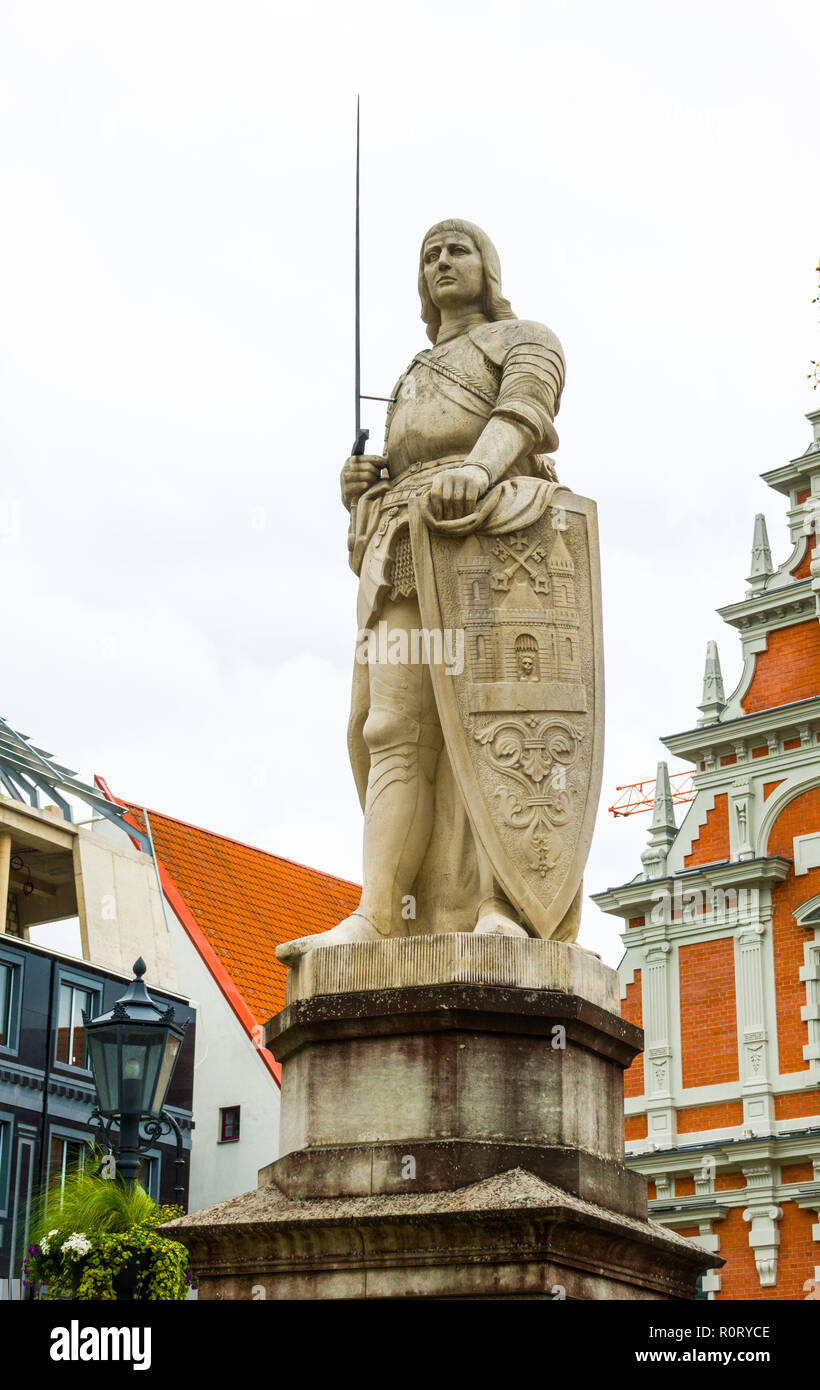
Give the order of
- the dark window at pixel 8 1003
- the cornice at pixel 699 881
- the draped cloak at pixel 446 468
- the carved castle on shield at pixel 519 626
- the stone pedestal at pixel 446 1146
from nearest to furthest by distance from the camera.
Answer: the stone pedestal at pixel 446 1146 → the carved castle on shield at pixel 519 626 → the draped cloak at pixel 446 468 → the cornice at pixel 699 881 → the dark window at pixel 8 1003

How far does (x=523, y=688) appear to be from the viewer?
269 inches

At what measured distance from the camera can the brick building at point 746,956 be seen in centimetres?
2250

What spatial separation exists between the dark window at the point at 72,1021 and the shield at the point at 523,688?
25.3 m

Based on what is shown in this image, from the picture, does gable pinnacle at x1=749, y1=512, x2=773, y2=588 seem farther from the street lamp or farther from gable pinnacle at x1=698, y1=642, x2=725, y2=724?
the street lamp

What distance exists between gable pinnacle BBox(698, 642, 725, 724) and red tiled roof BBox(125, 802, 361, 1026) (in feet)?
36.9

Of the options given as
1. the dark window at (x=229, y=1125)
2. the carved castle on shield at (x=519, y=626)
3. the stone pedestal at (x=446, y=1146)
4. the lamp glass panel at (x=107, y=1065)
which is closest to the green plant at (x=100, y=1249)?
the lamp glass panel at (x=107, y=1065)

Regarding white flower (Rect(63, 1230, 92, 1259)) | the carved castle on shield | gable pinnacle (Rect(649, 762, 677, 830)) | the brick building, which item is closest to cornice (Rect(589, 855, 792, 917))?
the brick building

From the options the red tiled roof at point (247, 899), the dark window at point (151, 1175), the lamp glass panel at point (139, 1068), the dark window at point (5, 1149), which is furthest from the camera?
the red tiled roof at point (247, 899)

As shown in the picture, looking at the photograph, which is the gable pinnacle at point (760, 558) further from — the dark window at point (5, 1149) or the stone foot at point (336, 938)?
the stone foot at point (336, 938)

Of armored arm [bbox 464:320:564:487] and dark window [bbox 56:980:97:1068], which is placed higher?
dark window [bbox 56:980:97:1068]

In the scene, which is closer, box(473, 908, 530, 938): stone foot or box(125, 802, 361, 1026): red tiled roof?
box(473, 908, 530, 938): stone foot

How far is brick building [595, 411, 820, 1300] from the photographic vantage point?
2250 cm

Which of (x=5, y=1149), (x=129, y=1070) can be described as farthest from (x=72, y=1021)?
(x=129, y=1070)
